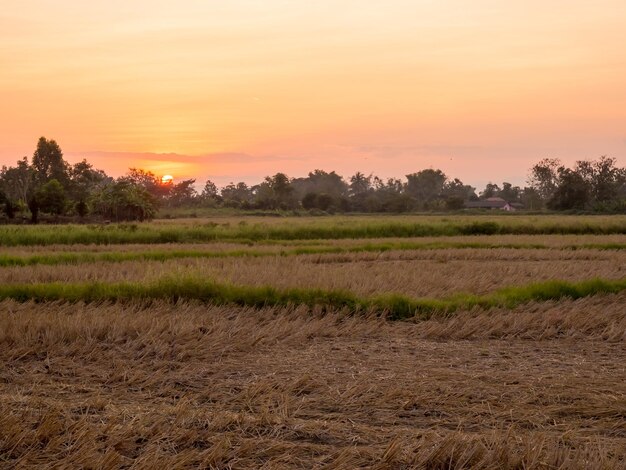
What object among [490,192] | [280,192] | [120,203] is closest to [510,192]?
[490,192]

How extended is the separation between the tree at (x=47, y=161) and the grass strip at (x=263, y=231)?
87.3 ft

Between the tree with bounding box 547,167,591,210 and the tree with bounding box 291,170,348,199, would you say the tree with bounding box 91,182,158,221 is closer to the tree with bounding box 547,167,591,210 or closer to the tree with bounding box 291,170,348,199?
the tree with bounding box 547,167,591,210

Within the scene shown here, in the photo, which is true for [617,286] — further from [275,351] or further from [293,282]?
[275,351]

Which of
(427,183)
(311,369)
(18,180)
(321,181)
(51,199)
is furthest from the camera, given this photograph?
(321,181)

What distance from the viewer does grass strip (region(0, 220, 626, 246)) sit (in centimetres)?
2223

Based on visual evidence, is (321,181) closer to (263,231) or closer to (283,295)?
(263,231)

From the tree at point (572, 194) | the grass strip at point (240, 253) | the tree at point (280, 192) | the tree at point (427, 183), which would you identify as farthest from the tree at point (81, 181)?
the tree at point (427, 183)

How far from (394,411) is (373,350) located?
2144mm

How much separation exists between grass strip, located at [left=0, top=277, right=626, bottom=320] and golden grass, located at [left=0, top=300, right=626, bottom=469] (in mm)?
576

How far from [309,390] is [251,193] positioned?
98.9 metres

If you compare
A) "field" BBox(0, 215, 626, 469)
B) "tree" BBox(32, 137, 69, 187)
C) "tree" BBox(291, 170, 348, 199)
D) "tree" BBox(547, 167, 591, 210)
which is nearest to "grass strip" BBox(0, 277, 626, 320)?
"field" BBox(0, 215, 626, 469)

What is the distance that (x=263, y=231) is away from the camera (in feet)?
83.3

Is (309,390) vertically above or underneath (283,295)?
underneath

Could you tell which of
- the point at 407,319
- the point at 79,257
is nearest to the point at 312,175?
the point at 79,257
